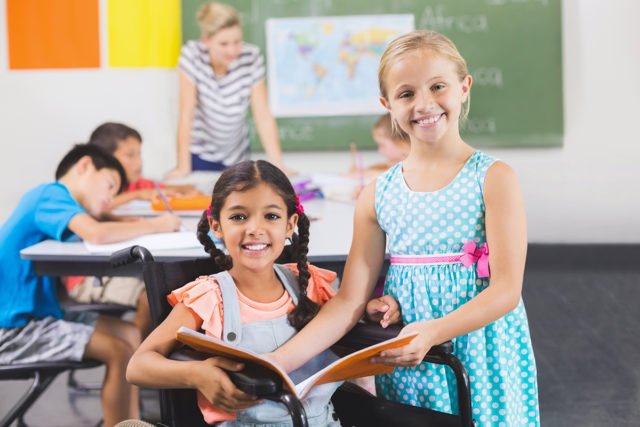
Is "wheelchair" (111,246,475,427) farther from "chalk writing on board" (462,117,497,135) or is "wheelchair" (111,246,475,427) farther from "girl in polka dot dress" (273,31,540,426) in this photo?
"chalk writing on board" (462,117,497,135)

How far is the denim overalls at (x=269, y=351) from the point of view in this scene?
1546 mm

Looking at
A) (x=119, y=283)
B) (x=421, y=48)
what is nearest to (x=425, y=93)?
(x=421, y=48)

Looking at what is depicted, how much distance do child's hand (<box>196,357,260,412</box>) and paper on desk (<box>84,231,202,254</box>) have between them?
1081mm

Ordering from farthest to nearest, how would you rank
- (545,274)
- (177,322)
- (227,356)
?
(545,274) → (177,322) → (227,356)

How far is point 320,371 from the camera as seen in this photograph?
4.71 ft

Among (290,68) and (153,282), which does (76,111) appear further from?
(153,282)

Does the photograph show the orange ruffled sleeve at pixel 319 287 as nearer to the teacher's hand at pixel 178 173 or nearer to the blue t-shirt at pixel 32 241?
the blue t-shirt at pixel 32 241

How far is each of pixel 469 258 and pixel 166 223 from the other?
1.36m

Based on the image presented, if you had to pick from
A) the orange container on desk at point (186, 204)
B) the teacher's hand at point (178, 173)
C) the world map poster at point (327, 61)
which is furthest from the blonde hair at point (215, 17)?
the orange container on desk at point (186, 204)

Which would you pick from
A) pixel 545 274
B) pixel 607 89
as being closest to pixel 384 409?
pixel 545 274

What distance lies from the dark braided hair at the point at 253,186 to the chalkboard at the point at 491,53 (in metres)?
3.80

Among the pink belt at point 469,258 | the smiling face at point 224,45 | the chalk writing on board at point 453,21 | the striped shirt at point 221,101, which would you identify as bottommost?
the pink belt at point 469,258

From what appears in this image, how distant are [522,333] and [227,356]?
1.90 feet

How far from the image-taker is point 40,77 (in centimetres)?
551
